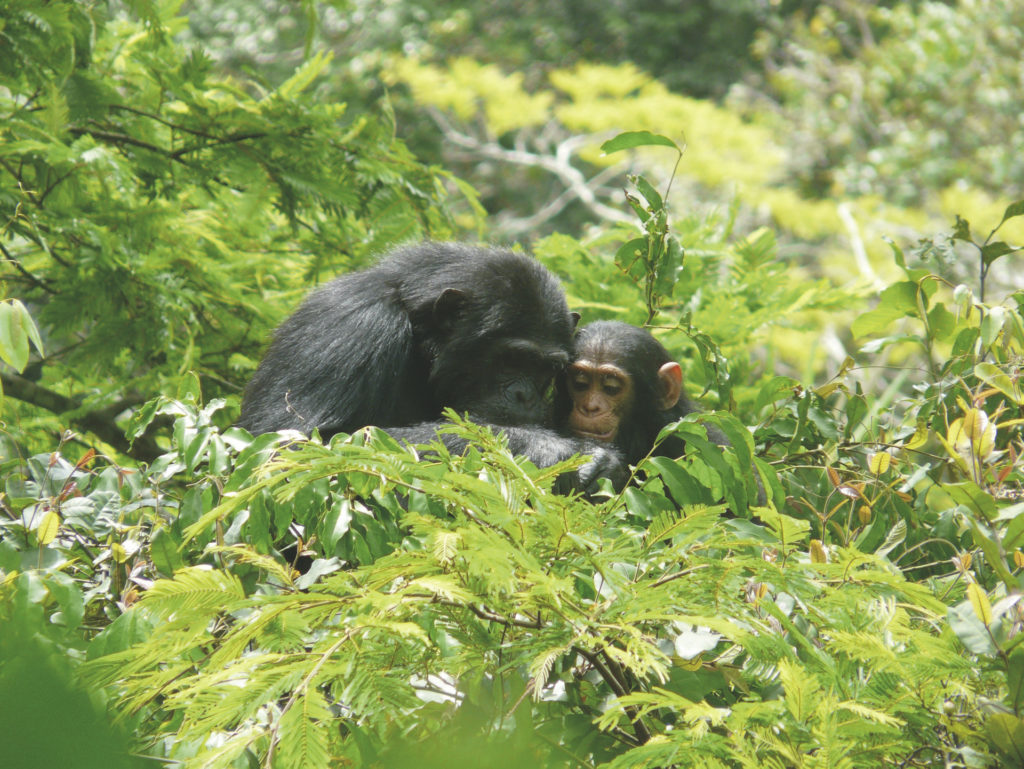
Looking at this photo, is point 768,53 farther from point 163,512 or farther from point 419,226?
point 163,512

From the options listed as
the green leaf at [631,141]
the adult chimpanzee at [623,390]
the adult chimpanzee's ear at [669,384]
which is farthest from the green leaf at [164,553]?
the adult chimpanzee's ear at [669,384]

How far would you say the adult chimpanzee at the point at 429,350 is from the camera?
3223mm

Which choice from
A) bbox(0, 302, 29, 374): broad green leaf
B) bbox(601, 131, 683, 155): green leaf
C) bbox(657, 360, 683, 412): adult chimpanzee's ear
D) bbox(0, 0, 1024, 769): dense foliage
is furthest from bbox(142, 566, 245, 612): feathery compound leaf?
bbox(657, 360, 683, 412): adult chimpanzee's ear

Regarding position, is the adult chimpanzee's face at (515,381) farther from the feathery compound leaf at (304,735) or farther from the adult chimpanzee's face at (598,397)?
the feathery compound leaf at (304,735)

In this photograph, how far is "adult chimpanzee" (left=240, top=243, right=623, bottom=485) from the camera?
322 cm

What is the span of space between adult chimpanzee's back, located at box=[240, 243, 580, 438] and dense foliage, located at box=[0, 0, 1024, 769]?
38 cm

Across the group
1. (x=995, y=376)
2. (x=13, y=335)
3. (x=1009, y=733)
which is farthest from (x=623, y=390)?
(x=1009, y=733)

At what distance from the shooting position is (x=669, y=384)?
378 cm

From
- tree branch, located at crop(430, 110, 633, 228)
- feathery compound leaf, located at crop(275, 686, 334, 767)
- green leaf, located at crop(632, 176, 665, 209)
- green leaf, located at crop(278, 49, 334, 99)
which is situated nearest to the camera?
feathery compound leaf, located at crop(275, 686, 334, 767)

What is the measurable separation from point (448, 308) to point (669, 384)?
35.6 inches

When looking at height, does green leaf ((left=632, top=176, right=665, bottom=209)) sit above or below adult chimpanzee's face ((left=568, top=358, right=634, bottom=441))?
above

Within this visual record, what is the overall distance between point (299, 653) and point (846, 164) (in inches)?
568

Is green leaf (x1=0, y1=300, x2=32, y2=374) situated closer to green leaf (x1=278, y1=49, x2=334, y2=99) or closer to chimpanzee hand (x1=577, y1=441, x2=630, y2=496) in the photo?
chimpanzee hand (x1=577, y1=441, x2=630, y2=496)

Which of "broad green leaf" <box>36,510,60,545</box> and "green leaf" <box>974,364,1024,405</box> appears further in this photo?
"green leaf" <box>974,364,1024,405</box>
